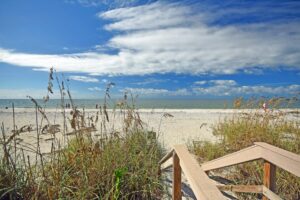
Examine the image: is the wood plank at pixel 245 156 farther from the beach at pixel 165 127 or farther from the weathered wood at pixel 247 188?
the beach at pixel 165 127

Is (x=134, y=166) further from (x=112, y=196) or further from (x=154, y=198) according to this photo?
(x=112, y=196)

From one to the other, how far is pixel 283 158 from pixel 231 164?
1.82ft

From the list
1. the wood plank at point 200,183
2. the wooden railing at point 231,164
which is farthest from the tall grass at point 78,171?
the wood plank at point 200,183

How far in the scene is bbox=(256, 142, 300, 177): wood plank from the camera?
6.31ft

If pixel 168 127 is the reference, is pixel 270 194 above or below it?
above

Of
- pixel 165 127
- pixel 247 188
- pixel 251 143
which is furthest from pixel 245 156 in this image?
pixel 165 127

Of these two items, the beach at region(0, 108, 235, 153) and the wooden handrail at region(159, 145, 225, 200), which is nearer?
the wooden handrail at region(159, 145, 225, 200)

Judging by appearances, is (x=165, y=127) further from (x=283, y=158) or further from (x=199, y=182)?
(x=199, y=182)

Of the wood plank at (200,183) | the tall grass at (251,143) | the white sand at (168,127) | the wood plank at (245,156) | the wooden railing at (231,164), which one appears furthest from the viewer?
the white sand at (168,127)

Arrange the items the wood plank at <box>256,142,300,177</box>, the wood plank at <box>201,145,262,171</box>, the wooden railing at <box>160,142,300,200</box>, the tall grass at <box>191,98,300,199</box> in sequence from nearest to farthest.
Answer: the wooden railing at <box>160,142,300,200</box> → the wood plank at <box>256,142,300,177</box> → the wood plank at <box>201,145,262,171</box> → the tall grass at <box>191,98,300,199</box>

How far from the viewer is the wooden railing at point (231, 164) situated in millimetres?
1262

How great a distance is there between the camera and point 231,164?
103 inches

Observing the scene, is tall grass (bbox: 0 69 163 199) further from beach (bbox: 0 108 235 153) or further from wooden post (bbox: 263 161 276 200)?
wooden post (bbox: 263 161 276 200)

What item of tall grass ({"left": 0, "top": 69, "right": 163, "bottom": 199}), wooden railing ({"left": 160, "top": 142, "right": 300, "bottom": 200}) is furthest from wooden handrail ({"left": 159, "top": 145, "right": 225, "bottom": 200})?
tall grass ({"left": 0, "top": 69, "right": 163, "bottom": 199})
